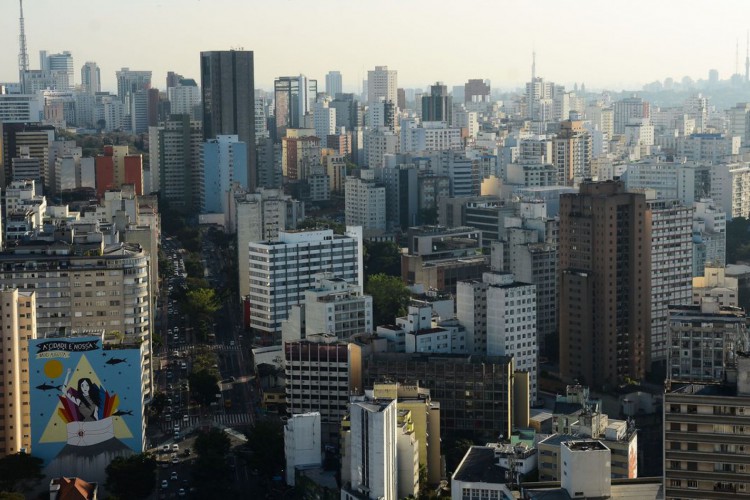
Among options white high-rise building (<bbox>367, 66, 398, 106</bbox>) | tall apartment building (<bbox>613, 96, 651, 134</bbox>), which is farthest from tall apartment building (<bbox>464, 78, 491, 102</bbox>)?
tall apartment building (<bbox>613, 96, 651, 134</bbox>)

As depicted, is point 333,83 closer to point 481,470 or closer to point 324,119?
point 324,119

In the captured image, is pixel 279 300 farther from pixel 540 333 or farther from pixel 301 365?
pixel 301 365

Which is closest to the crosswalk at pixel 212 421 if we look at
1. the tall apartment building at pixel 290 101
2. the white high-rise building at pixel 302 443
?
the white high-rise building at pixel 302 443

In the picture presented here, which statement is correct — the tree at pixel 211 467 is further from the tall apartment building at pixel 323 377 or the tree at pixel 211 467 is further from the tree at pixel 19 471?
the tree at pixel 19 471

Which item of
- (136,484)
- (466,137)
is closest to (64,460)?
(136,484)

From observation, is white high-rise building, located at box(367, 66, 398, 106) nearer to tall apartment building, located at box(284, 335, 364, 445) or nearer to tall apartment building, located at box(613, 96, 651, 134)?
tall apartment building, located at box(613, 96, 651, 134)
